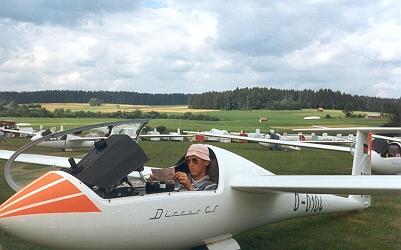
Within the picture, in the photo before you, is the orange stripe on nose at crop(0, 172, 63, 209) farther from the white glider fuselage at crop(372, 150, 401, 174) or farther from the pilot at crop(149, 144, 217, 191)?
the white glider fuselage at crop(372, 150, 401, 174)

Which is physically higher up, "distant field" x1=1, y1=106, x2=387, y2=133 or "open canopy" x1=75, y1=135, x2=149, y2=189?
"open canopy" x1=75, y1=135, x2=149, y2=189

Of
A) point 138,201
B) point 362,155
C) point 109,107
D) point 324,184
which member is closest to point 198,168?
point 138,201

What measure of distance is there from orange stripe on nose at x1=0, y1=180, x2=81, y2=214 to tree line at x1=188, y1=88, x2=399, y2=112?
25.8 m

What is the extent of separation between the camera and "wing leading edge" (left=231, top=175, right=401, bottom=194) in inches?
184

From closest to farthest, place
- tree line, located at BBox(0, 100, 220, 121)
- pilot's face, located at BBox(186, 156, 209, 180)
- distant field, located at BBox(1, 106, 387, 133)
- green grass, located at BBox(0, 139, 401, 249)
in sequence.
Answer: pilot's face, located at BBox(186, 156, 209, 180) < green grass, located at BBox(0, 139, 401, 249) < tree line, located at BBox(0, 100, 220, 121) < distant field, located at BBox(1, 106, 387, 133)

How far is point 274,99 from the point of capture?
1357 inches

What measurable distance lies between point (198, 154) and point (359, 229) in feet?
12.7

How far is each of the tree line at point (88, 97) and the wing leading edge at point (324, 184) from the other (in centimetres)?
2145

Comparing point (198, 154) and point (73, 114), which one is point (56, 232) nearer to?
point (198, 154)

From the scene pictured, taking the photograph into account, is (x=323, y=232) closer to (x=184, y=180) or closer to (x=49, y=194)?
(x=184, y=180)

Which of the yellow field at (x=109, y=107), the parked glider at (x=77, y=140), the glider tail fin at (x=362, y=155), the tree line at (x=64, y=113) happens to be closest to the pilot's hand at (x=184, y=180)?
the parked glider at (x=77, y=140)

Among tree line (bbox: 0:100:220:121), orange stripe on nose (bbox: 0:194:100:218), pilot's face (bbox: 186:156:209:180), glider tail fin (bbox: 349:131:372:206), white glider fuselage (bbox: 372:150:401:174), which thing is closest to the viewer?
orange stripe on nose (bbox: 0:194:100:218)

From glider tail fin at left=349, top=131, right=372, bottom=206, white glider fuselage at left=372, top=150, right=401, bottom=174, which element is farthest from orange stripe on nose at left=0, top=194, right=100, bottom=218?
white glider fuselage at left=372, top=150, right=401, bottom=174

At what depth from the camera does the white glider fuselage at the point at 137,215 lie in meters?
4.16
